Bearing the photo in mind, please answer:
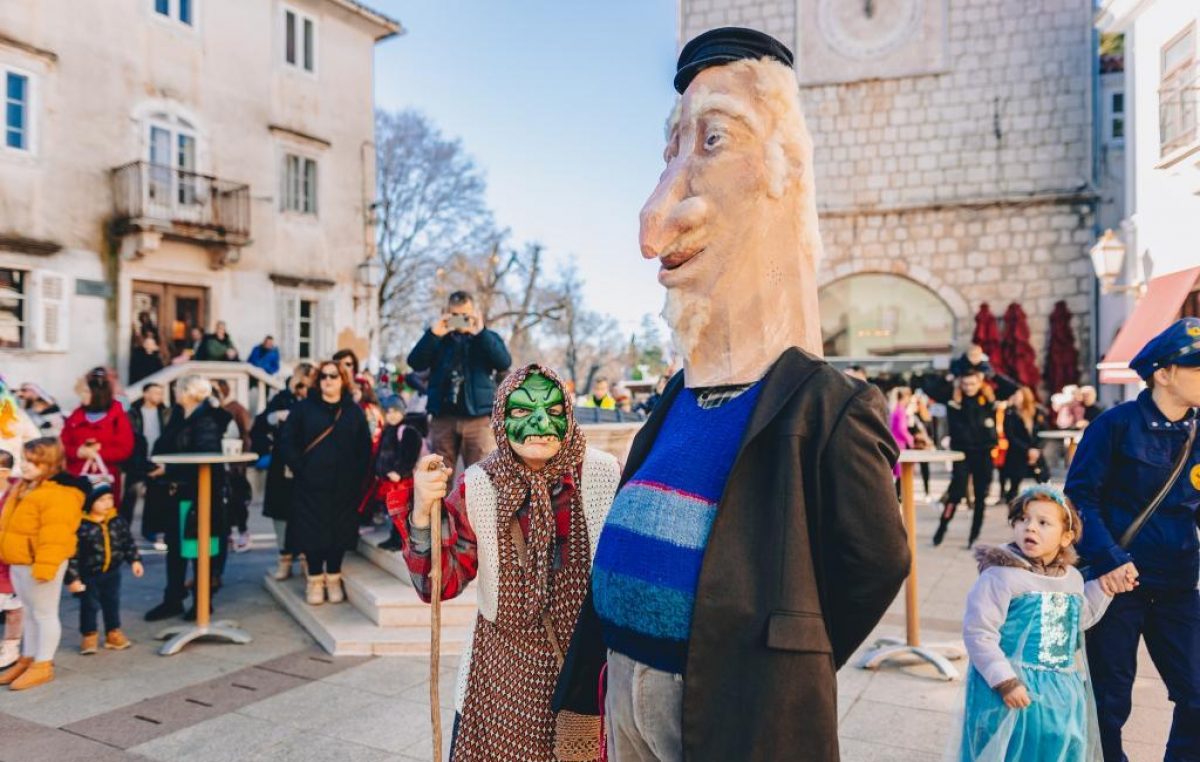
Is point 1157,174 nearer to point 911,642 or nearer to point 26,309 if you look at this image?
point 911,642

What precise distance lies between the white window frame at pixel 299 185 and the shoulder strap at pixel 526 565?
17.5 meters

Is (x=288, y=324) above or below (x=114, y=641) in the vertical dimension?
above

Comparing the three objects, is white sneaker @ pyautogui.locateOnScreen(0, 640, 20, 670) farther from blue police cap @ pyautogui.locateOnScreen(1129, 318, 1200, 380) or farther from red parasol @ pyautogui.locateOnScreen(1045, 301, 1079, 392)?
red parasol @ pyautogui.locateOnScreen(1045, 301, 1079, 392)

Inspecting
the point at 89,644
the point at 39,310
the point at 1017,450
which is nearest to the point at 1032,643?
the point at 89,644

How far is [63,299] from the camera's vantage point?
14.5m

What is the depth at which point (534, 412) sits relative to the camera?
98.0 inches

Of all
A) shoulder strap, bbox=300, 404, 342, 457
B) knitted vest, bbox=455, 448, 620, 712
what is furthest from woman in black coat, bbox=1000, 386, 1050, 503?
knitted vest, bbox=455, 448, 620, 712

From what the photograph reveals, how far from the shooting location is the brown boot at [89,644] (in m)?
5.42

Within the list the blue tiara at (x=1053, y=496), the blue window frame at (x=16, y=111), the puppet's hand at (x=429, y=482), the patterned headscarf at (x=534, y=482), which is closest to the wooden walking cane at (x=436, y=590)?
the puppet's hand at (x=429, y=482)

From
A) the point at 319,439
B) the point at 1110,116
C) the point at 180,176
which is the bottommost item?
the point at 319,439

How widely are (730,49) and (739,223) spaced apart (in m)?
0.41

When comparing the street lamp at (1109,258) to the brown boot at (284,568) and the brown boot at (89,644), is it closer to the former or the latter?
the brown boot at (284,568)

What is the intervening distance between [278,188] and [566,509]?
17523 millimetres

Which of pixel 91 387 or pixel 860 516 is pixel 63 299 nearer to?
pixel 91 387
